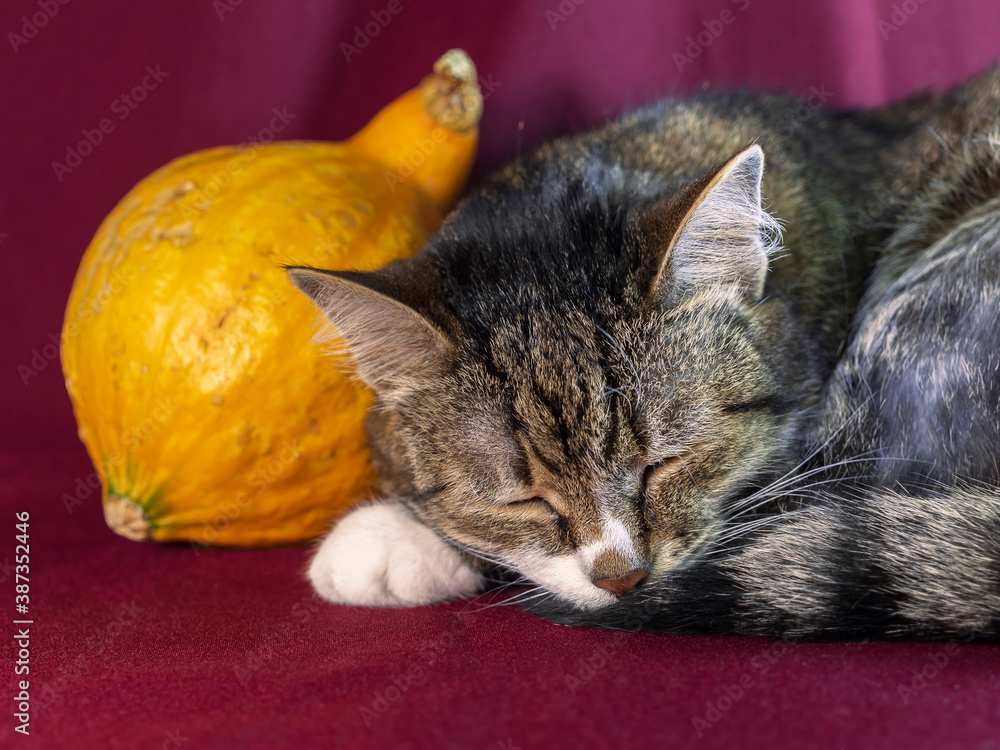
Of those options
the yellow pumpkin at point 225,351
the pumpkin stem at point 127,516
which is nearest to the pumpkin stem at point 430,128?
the yellow pumpkin at point 225,351

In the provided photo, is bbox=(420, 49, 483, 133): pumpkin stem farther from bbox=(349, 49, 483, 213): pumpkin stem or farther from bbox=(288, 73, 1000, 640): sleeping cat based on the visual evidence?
bbox=(288, 73, 1000, 640): sleeping cat

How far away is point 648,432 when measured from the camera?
101cm

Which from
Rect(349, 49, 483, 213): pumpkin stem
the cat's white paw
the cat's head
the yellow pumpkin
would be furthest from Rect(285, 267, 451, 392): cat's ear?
Rect(349, 49, 483, 213): pumpkin stem

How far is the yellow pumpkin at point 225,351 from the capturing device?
1197 mm

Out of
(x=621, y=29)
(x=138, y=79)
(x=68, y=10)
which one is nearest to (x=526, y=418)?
(x=621, y=29)

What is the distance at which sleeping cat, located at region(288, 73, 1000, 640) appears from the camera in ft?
2.94

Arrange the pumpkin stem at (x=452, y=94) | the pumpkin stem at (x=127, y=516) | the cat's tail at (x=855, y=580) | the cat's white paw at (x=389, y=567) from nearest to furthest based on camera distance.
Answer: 1. the cat's tail at (x=855, y=580)
2. the cat's white paw at (x=389, y=567)
3. the pumpkin stem at (x=127, y=516)
4. the pumpkin stem at (x=452, y=94)

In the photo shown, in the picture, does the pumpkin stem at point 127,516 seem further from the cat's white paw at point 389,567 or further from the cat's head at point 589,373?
the cat's head at point 589,373

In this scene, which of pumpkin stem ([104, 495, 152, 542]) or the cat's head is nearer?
the cat's head

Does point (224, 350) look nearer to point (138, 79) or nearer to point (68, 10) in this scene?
point (138, 79)

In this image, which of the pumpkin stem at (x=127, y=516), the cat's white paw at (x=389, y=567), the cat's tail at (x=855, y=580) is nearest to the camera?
the cat's tail at (x=855, y=580)

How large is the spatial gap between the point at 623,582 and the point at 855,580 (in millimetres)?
277

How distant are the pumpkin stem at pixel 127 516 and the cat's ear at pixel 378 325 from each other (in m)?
0.44

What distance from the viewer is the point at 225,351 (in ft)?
3.91
